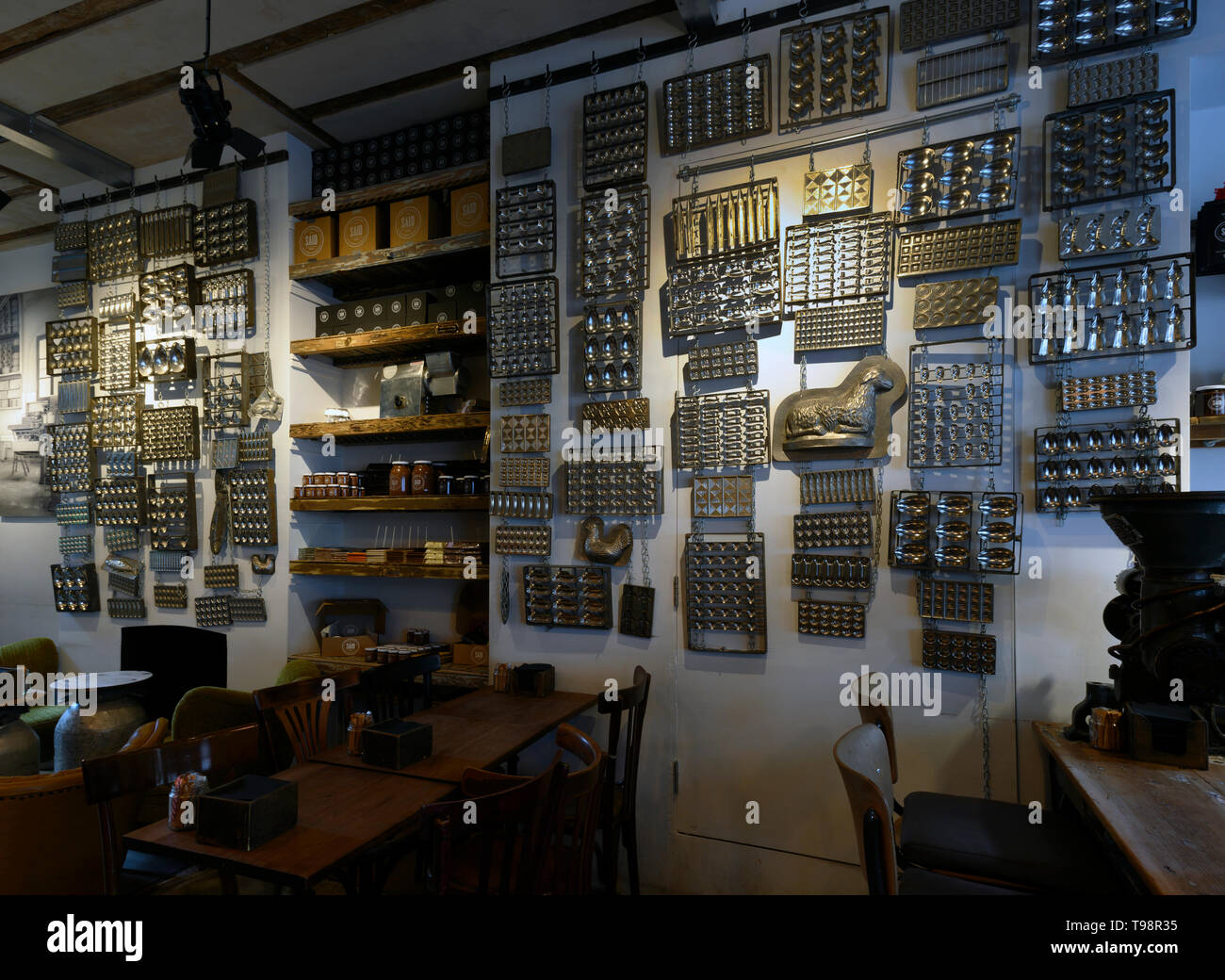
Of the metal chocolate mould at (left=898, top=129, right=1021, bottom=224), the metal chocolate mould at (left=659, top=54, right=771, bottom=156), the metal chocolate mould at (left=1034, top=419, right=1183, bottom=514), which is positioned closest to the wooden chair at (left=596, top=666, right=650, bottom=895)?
the metal chocolate mould at (left=1034, top=419, right=1183, bottom=514)

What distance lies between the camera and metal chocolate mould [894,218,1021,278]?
107 inches

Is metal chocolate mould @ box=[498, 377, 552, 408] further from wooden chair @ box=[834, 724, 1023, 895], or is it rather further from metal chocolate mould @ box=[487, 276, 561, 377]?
wooden chair @ box=[834, 724, 1023, 895]

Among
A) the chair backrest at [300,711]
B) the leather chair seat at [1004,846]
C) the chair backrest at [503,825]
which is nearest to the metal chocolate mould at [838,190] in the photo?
the leather chair seat at [1004,846]

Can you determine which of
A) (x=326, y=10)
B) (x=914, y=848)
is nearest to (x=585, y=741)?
(x=914, y=848)

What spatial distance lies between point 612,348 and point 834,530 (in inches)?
54.3

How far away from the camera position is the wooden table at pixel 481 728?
2402 mm

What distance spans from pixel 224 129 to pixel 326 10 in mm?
850

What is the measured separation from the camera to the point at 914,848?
2119 millimetres

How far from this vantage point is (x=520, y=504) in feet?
11.7

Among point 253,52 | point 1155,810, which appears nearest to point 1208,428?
point 1155,810

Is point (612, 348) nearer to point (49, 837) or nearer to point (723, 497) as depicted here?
point (723, 497)

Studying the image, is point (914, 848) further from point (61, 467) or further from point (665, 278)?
point (61, 467)

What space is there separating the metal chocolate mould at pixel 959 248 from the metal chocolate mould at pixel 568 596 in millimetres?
1992

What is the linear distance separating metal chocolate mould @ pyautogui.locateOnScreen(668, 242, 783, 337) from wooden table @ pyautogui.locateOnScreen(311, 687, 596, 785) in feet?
6.16
